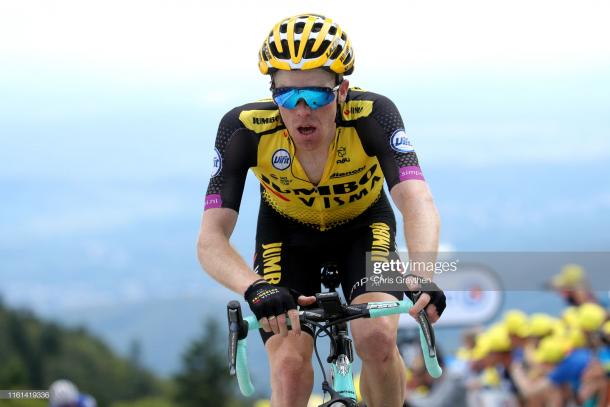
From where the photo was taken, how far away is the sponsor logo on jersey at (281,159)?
7.07 m

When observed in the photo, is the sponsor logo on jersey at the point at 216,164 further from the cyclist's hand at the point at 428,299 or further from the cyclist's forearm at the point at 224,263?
the cyclist's hand at the point at 428,299

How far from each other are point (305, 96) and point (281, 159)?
0.69 meters

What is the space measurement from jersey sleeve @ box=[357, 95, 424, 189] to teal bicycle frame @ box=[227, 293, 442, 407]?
36.2 inches

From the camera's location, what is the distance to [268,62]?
22.1ft

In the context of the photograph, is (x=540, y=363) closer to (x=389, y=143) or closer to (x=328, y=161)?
(x=328, y=161)

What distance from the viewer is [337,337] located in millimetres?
6258

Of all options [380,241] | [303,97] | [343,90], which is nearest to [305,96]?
[303,97]

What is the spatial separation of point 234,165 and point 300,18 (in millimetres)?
956

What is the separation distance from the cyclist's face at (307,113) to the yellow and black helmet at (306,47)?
5 cm

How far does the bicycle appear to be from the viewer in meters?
5.89

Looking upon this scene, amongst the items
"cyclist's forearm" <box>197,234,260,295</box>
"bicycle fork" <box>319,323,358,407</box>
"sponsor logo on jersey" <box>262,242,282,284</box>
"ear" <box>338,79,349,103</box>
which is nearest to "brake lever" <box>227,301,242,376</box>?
"cyclist's forearm" <box>197,234,260,295</box>

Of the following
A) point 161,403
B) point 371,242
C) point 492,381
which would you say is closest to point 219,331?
point 161,403

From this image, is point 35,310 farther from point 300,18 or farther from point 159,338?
point 300,18

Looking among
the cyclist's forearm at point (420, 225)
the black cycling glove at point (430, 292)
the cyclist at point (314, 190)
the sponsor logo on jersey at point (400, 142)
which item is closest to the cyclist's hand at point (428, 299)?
the black cycling glove at point (430, 292)
